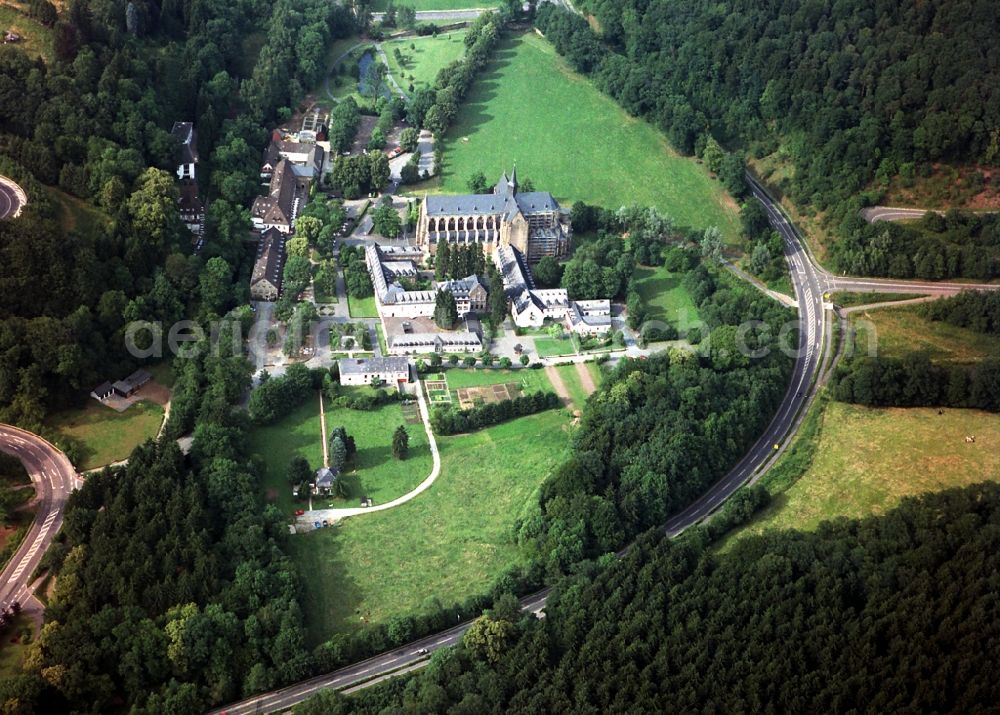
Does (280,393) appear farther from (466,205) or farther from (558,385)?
(466,205)

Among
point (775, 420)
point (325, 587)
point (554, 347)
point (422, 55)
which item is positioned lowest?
point (325, 587)

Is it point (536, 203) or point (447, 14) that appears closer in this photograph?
point (536, 203)

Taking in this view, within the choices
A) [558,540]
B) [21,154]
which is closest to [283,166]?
[21,154]

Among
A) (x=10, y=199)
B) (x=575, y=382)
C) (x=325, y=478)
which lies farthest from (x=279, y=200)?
(x=325, y=478)

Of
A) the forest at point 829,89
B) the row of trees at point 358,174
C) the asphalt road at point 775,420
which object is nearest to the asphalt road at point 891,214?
A: the forest at point 829,89

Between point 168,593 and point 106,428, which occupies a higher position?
point 168,593

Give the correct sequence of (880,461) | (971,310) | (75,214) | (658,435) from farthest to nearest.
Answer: (971,310)
(75,214)
(880,461)
(658,435)

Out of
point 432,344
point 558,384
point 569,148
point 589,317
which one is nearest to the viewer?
point 558,384

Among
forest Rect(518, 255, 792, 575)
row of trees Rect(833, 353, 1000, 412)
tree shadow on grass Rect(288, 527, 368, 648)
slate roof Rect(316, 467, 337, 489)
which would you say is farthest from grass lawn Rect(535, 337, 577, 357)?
tree shadow on grass Rect(288, 527, 368, 648)
